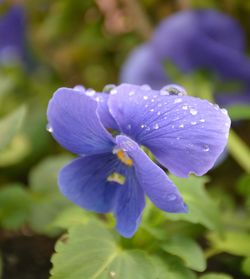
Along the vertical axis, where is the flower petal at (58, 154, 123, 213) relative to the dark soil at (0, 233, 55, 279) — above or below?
above

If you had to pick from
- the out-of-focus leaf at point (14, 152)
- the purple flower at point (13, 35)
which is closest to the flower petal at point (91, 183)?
the out-of-focus leaf at point (14, 152)

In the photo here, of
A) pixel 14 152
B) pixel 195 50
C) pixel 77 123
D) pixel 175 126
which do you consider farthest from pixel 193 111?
pixel 195 50

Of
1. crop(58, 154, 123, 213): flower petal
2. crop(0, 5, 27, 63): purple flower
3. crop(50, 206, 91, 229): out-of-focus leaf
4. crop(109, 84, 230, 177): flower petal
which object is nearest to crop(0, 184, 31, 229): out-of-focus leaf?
crop(50, 206, 91, 229): out-of-focus leaf

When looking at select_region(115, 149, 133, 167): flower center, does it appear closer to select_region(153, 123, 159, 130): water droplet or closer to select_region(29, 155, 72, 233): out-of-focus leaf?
select_region(153, 123, 159, 130): water droplet

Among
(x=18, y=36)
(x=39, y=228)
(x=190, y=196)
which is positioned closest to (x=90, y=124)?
(x=190, y=196)

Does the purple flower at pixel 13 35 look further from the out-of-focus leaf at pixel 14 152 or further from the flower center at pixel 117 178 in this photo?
the flower center at pixel 117 178

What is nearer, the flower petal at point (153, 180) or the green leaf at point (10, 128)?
the flower petal at point (153, 180)
